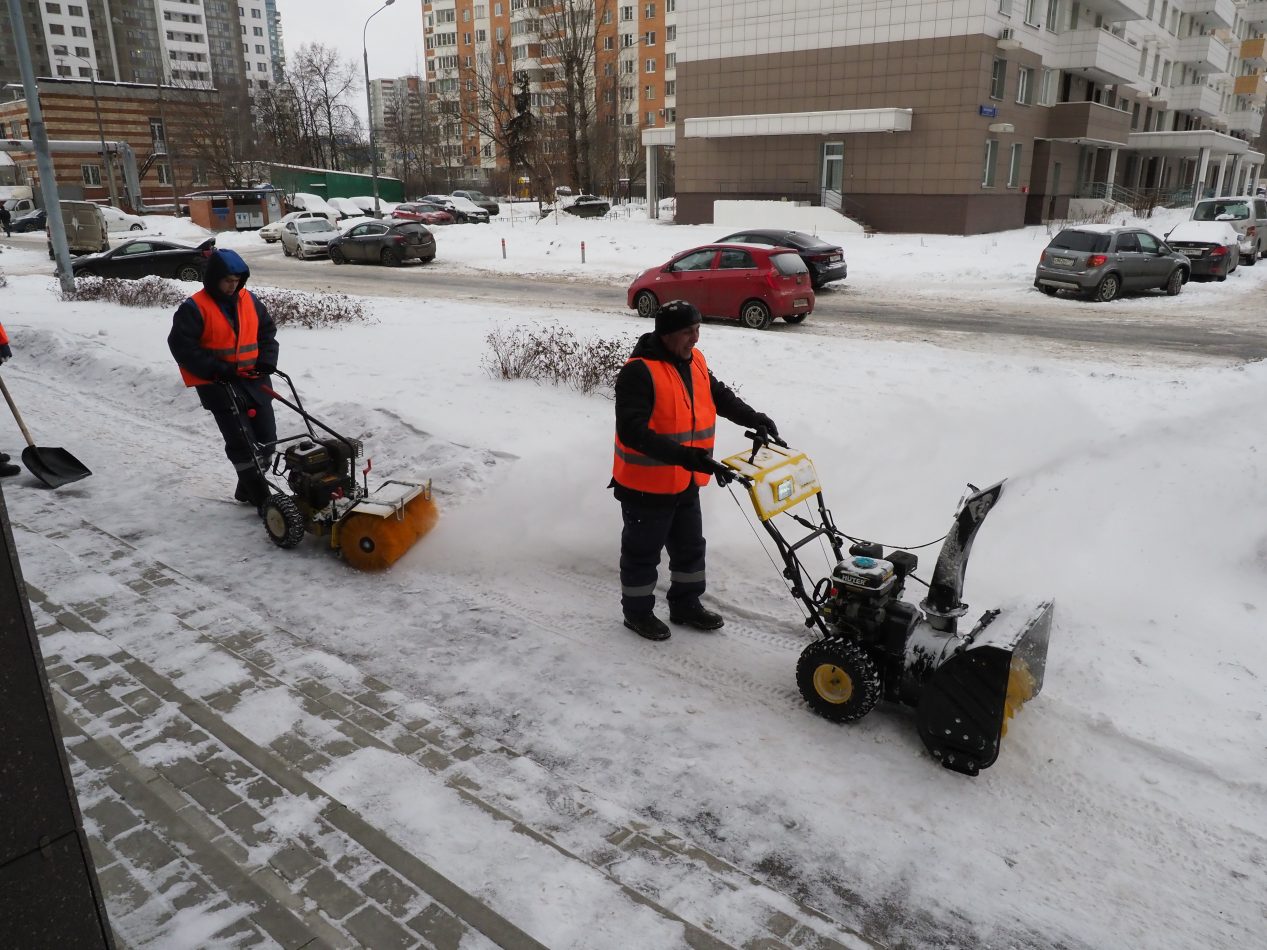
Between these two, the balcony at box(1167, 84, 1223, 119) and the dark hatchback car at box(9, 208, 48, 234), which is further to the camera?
the balcony at box(1167, 84, 1223, 119)

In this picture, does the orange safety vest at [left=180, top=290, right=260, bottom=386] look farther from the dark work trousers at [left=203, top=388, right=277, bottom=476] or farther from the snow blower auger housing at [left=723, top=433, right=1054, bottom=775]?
the snow blower auger housing at [left=723, top=433, right=1054, bottom=775]

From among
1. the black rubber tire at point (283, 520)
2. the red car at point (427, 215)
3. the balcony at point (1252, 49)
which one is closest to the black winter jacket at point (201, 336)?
the black rubber tire at point (283, 520)

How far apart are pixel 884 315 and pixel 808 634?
1233cm

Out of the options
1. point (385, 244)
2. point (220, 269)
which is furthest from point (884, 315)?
point (385, 244)

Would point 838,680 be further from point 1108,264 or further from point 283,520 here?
point 1108,264

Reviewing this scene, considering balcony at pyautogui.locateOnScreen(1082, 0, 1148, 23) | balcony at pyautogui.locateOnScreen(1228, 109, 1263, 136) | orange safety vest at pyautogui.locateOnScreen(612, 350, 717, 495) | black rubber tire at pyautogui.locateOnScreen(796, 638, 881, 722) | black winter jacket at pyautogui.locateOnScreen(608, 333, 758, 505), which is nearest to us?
black rubber tire at pyautogui.locateOnScreen(796, 638, 881, 722)

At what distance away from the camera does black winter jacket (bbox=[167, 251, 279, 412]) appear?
19.0 ft

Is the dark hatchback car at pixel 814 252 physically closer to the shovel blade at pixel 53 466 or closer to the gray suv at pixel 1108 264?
the gray suv at pixel 1108 264

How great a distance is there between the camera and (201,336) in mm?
5941

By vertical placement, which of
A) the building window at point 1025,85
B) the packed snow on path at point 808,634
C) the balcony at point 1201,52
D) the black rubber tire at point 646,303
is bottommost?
the packed snow on path at point 808,634

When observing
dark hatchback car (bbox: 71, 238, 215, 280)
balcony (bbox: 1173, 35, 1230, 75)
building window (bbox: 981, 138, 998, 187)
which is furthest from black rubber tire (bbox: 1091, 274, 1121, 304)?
balcony (bbox: 1173, 35, 1230, 75)

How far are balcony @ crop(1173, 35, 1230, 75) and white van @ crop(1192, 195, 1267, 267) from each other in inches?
1184

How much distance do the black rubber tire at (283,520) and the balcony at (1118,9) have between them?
40.9m

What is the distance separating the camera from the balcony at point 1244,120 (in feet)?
192
